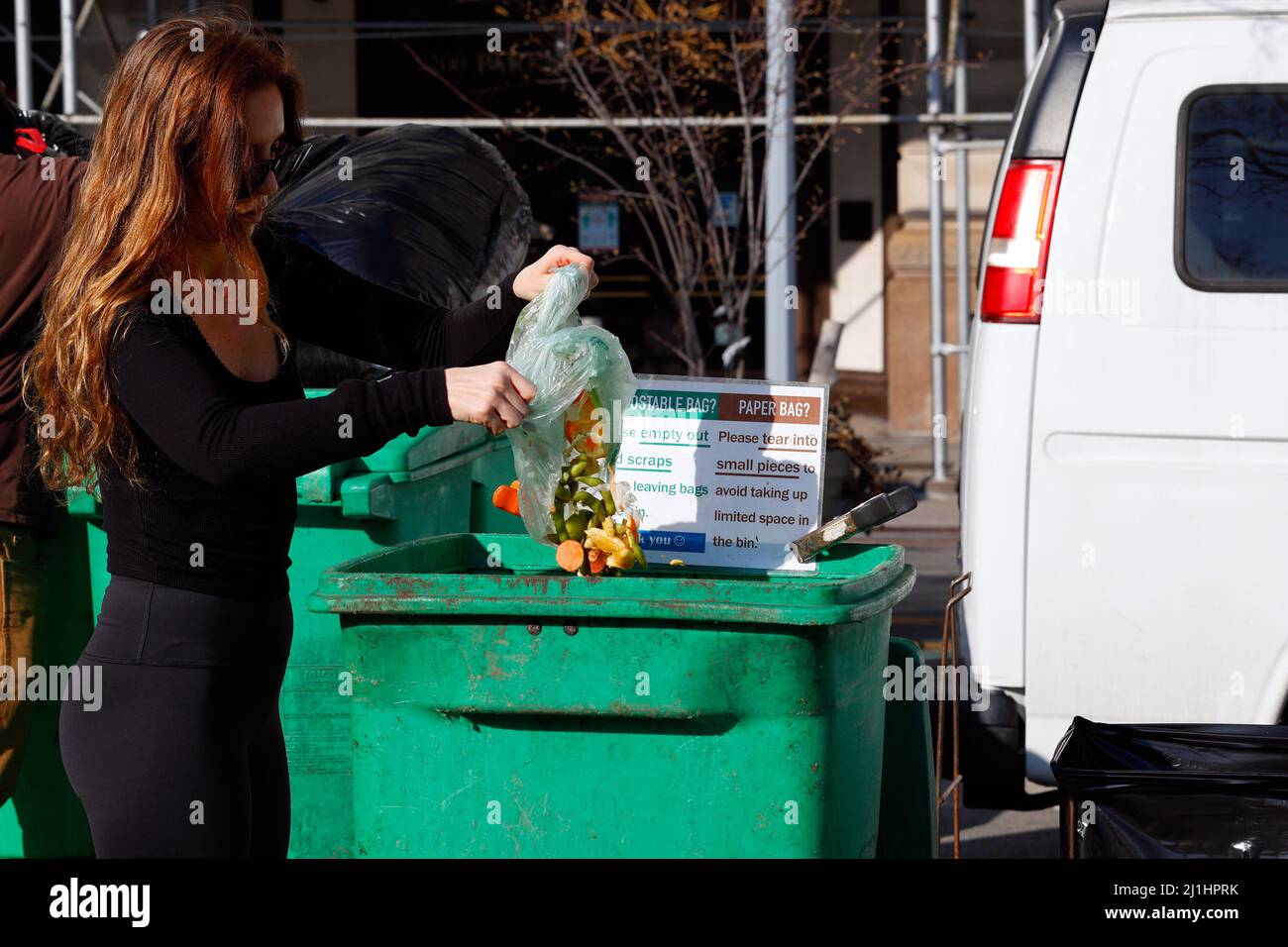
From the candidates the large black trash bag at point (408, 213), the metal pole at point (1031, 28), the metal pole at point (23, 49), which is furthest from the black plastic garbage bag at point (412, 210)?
the metal pole at point (23, 49)

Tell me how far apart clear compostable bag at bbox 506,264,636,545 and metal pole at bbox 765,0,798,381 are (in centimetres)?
559

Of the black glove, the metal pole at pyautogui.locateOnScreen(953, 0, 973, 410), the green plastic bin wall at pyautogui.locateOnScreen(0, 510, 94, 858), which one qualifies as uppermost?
the metal pole at pyautogui.locateOnScreen(953, 0, 973, 410)

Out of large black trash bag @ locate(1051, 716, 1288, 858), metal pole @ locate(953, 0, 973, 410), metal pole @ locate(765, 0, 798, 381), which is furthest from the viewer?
metal pole @ locate(953, 0, 973, 410)

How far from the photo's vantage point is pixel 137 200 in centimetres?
223

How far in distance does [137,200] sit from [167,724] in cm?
75

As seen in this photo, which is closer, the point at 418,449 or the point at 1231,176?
the point at 418,449

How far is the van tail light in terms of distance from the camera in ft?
11.7

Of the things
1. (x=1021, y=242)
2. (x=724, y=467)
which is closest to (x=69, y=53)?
(x=1021, y=242)

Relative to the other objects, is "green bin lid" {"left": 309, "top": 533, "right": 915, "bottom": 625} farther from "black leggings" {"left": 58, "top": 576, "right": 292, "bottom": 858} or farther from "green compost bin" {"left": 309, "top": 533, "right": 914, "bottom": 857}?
"black leggings" {"left": 58, "top": 576, "right": 292, "bottom": 858}

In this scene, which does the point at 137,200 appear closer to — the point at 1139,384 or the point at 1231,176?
the point at 1139,384

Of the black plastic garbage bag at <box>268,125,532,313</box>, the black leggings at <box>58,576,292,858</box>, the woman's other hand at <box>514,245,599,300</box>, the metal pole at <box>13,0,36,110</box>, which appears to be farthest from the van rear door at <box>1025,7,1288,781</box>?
the metal pole at <box>13,0,36,110</box>

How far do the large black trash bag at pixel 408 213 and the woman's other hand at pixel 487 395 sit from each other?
145 centimetres

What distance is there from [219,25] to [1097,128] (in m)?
2.07
